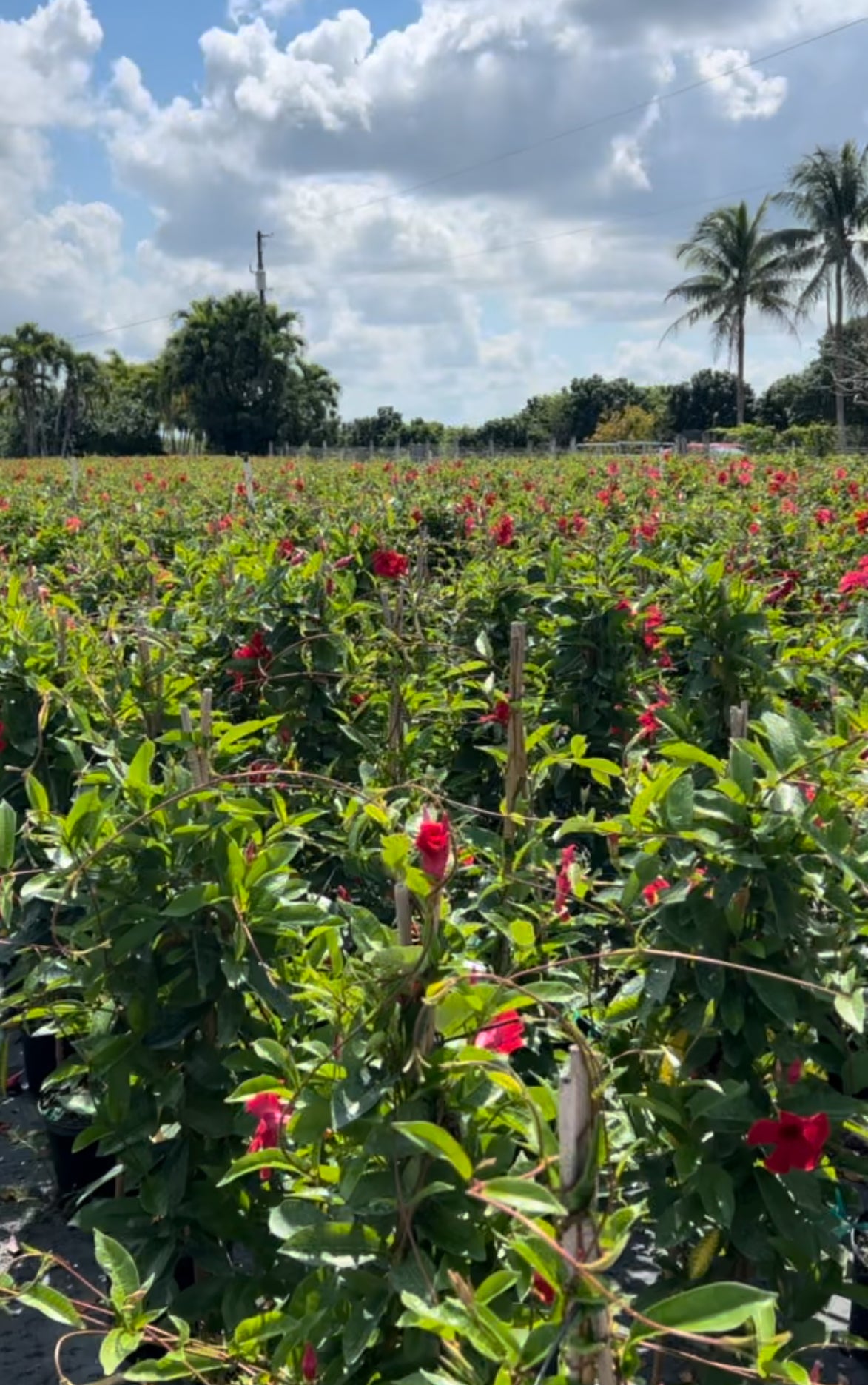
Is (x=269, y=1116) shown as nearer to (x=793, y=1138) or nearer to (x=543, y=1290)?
(x=543, y=1290)

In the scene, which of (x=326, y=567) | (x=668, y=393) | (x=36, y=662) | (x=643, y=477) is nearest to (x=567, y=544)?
(x=326, y=567)

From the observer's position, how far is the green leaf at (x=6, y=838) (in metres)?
2.18

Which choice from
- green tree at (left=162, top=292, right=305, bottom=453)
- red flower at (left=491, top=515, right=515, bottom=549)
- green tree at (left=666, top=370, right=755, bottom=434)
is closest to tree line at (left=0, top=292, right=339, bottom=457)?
green tree at (left=162, top=292, right=305, bottom=453)

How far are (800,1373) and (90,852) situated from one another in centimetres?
132

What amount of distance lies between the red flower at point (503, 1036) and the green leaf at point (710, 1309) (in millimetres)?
384

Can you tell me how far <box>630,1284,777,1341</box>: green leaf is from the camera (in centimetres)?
107

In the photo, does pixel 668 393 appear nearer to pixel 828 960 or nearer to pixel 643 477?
pixel 643 477

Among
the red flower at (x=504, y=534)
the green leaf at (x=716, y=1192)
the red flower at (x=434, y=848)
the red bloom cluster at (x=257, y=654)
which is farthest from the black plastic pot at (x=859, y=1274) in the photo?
the red flower at (x=504, y=534)

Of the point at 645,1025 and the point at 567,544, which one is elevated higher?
the point at 567,544

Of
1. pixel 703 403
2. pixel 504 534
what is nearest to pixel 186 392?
pixel 703 403

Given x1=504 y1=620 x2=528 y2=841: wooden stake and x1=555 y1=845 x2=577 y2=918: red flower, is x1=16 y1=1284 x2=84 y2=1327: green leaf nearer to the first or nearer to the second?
x1=555 y1=845 x2=577 y2=918: red flower

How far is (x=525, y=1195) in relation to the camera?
1.14m

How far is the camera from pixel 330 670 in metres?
3.79

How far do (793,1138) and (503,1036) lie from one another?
40cm
